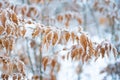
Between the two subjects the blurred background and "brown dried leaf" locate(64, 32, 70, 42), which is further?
the blurred background

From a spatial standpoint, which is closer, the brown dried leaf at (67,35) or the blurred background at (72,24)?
the brown dried leaf at (67,35)

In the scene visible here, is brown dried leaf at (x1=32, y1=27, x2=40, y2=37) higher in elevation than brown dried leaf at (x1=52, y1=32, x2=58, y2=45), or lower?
higher

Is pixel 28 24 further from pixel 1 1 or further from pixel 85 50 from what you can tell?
pixel 1 1

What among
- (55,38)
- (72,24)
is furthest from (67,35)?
(72,24)

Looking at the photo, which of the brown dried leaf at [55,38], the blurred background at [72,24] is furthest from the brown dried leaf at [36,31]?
the blurred background at [72,24]

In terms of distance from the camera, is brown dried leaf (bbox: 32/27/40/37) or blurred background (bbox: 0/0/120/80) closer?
brown dried leaf (bbox: 32/27/40/37)

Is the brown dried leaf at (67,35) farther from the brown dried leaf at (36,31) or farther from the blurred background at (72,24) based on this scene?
the blurred background at (72,24)

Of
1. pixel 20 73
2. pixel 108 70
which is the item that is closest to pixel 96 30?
pixel 108 70

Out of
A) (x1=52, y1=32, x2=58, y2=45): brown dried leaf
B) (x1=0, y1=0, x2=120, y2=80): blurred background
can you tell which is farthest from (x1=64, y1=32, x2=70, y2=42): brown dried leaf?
(x1=0, y1=0, x2=120, y2=80): blurred background

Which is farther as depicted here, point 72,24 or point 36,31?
point 72,24

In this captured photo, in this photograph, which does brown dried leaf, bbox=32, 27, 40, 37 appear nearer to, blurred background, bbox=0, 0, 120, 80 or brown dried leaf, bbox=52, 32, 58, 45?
brown dried leaf, bbox=52, 32, 58, 45

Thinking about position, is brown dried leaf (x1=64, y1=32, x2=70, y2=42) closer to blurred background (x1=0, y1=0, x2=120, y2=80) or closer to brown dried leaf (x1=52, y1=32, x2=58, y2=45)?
brown dried leaf (x1=52, y1=32, x2=58, y2=45)

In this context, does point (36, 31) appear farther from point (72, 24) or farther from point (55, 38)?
point (72, 24)

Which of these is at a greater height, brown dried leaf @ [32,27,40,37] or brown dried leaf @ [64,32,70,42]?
brown dried leaf @ [32,27,40,37]
